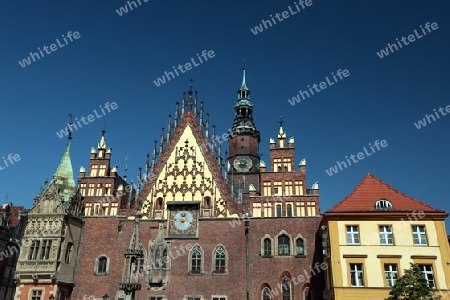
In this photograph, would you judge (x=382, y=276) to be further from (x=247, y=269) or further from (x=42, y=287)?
(x=42, y=287)

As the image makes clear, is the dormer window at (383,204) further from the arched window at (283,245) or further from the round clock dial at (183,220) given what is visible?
the round clock dial at (183,220)

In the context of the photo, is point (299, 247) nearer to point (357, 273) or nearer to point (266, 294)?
point (266, 294)

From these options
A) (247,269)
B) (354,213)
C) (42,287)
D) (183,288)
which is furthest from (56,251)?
(354,213)

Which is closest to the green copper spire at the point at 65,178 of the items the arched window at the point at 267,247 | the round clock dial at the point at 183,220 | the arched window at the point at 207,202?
the round clock dial at the point at 183,220

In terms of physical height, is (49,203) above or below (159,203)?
below

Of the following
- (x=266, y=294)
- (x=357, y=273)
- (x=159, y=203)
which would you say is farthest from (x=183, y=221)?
(x=357, y=273)

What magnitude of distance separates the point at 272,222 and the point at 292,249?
2.66 meters

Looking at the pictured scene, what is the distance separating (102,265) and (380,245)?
22.0 m

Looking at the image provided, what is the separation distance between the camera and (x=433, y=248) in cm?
2802

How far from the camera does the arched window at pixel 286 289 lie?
32.1m

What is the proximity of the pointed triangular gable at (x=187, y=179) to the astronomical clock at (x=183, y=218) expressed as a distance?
0.57 m

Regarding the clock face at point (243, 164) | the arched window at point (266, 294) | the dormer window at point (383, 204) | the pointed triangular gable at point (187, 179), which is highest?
the clock face at point (243, 164)

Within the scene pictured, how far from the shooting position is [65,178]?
130ft

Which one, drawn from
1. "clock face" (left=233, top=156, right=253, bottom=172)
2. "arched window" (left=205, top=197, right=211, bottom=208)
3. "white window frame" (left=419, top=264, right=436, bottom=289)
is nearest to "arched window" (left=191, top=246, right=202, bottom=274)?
"arched window" (left=205, top=197, right=211, bottom=208)
